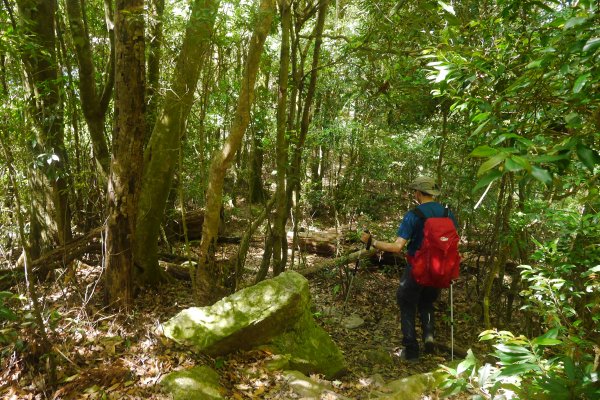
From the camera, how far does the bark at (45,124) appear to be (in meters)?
5.53

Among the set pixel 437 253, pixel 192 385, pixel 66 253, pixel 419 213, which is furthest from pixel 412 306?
pixel 66 253

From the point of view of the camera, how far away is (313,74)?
21.1 feet

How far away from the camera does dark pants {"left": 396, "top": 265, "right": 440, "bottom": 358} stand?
500 centimetres

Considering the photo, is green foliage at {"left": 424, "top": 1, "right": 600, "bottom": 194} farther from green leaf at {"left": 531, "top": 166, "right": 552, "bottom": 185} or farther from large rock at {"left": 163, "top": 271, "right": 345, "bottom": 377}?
large rock at {"left": 163, "top": 271, "right": 345, "bottom": 377}

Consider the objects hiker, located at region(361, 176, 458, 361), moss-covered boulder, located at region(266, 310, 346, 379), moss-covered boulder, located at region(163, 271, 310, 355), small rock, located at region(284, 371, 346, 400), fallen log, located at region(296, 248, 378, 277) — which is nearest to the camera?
small rock, located at region(284, 371, 346, 400)

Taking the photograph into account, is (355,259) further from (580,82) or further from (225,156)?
(580,82)

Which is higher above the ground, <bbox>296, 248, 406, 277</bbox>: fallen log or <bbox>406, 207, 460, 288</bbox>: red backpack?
<bbox>406, 207, 460, 288</bbox>: red backpack

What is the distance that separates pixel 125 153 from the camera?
4836 mm

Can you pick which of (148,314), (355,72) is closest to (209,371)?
(148,314)

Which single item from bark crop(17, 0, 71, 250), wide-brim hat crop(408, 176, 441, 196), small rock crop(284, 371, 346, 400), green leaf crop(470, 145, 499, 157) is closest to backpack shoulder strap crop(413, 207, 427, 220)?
wide-brim hat crop(408, 176, 441, 196)

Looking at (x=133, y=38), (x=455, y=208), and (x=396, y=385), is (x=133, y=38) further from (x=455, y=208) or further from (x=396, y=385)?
(x=455, y=208)

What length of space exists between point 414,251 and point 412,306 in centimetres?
76

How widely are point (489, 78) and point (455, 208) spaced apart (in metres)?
4.52

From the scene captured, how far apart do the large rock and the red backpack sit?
4.77 feet
